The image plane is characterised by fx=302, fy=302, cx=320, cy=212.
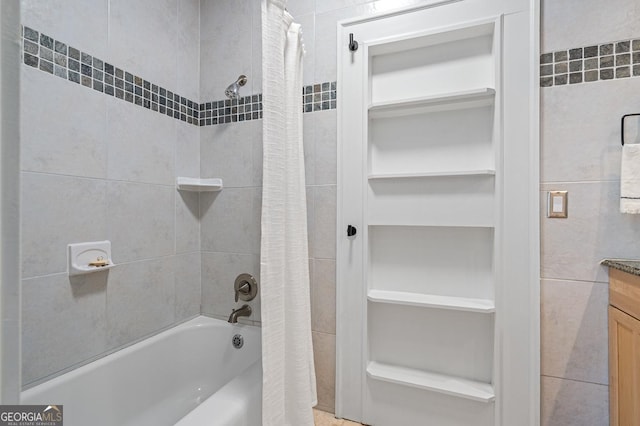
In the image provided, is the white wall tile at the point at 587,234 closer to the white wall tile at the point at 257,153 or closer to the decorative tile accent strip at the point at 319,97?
the decorative tile accent strip at the point at 319,97

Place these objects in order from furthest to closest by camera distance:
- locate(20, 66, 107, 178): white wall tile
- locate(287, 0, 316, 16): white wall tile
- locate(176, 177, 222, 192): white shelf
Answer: locate(176, 177, 222, 192): white shelf, locate(287, 0, 316, 16): white wall tile, locate(20, 66, 107, 178): white wall tile

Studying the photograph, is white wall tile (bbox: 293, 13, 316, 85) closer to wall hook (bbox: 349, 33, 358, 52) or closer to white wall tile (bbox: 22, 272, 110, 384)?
wall hook (bbox: 349, 33, 358, 52)

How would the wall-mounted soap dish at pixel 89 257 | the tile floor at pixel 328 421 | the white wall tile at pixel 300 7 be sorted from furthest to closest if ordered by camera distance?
the white wall tile at pixel 300 7 < the tile floor at pixel 328 421 < the wall-mounted soap dish at pixel 89 257

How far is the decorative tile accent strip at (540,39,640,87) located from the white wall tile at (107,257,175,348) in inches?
77.0

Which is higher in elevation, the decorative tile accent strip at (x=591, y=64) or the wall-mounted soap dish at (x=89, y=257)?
the decorative tile accent strip at (x=591, y=64)

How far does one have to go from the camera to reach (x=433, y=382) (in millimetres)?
1337

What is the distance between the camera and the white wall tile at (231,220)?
1.74 m

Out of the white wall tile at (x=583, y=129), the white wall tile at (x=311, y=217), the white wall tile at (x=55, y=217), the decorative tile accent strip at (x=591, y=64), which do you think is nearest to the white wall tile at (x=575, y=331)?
the white wall tile at (x=583, y=129)

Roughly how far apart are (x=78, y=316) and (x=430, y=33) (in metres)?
1.89

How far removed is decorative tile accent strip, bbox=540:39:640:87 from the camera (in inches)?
43.6

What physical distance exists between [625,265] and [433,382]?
843 millimetres

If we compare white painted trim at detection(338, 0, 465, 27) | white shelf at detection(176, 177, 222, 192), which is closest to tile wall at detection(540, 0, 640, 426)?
white painted trim at detection(338, 0, 465, 27)

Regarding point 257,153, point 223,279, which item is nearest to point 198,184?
Answer: point 257,153

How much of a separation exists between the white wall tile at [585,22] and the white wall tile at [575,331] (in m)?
0.93
